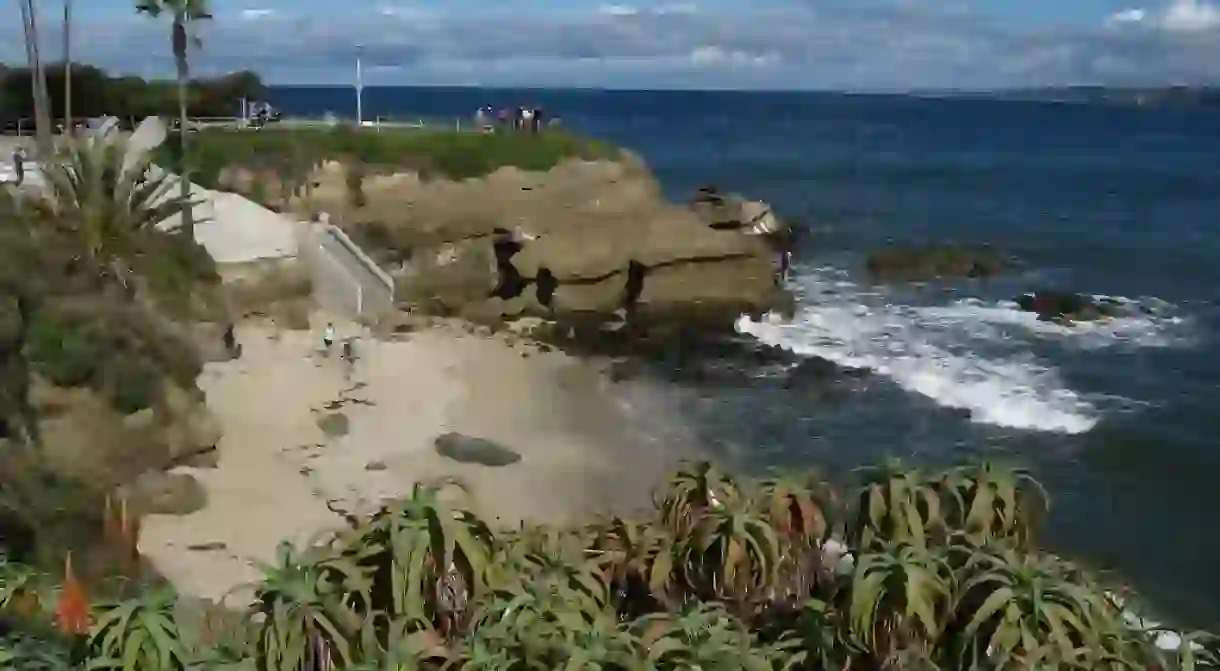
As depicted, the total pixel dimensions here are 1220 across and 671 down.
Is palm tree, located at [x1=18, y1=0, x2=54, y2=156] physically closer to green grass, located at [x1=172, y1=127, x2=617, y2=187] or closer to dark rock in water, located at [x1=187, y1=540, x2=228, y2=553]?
green grass, located at [x1=172, y1=127, x2=617, y2=187]

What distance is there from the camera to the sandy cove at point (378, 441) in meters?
18.3

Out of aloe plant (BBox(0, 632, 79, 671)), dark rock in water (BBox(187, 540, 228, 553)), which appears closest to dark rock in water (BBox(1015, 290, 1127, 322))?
dark rock in water (BBox(187, 540, 228, 553))

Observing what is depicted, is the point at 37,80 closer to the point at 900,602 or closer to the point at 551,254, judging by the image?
the point at 551,254

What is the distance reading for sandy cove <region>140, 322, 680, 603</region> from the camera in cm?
1828

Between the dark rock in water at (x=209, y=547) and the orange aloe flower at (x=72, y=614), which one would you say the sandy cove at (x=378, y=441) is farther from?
the orange aloe flower at (x=72, y=614)

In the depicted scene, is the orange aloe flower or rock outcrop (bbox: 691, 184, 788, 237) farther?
rock outcrop (bbox: 691, 184, 788, 237)

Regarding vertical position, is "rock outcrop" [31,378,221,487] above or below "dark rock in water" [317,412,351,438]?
above

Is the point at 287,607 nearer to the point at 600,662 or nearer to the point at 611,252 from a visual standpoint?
the point at 600,662

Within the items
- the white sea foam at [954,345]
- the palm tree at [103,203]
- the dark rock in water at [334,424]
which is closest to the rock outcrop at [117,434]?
the dark rock in water at [334,424]

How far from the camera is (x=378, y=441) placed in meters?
23.2

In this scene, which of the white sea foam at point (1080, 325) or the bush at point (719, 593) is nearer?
the bush at point (719, 593)

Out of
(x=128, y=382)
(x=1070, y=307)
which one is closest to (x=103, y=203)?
(x=128, y=382)

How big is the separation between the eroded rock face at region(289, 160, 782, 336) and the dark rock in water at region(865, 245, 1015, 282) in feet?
30.9

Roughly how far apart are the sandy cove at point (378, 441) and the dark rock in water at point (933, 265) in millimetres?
20726
